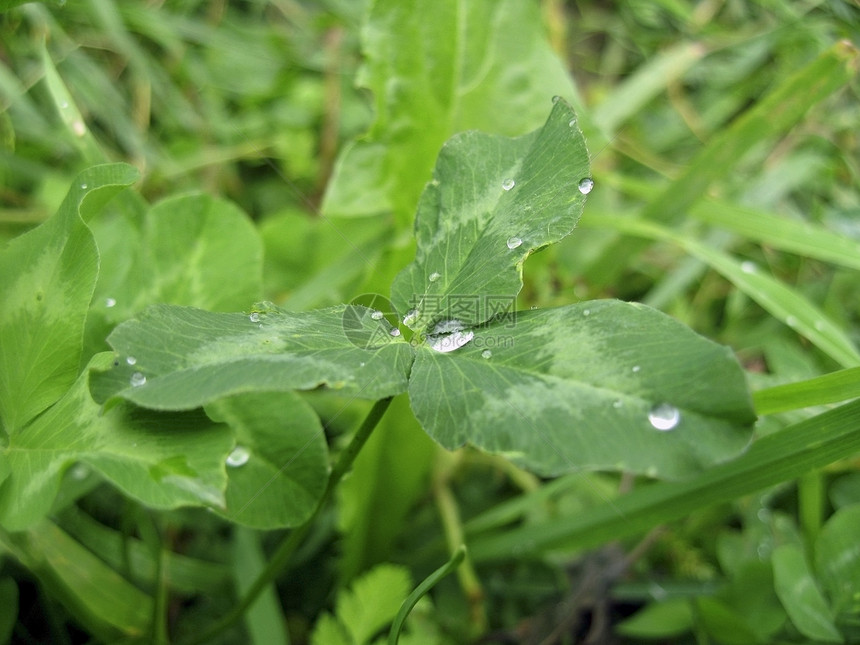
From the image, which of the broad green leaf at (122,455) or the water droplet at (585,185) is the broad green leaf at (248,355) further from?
the water droplet at (585,185)

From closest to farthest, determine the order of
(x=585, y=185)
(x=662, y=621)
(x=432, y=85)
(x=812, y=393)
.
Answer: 1. (x=585, y=185)
2. (x=812, y=393)
3. (x=662, y=621)
4. (x=432, y=85)

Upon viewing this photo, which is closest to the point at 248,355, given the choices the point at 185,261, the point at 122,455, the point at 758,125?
the point at 122,455

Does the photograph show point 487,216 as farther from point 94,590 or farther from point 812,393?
point 94,590

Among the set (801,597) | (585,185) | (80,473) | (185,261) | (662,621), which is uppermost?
(585,185)

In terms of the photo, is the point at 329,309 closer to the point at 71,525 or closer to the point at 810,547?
the point at 71,525

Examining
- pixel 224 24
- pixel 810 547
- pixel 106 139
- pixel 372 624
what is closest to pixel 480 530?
pixel 372 624

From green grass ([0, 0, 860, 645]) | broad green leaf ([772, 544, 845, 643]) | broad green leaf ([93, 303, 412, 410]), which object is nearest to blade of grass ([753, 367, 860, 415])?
green grass ([0, 0, 860, 645])
